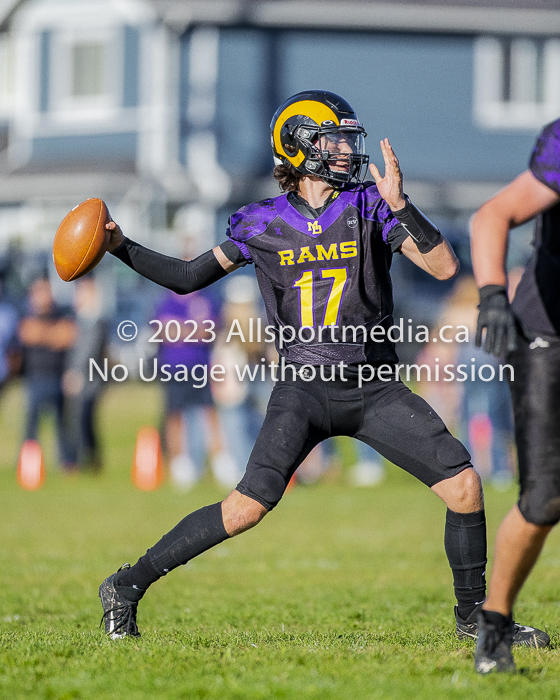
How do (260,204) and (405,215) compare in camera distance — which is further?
(260,204)

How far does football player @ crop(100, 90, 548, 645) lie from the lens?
13.9ft

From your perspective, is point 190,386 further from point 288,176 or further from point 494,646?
point 494,646

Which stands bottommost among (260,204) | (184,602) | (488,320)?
(184,602)

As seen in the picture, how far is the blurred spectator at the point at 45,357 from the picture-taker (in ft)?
39.1

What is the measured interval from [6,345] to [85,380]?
1077 mm

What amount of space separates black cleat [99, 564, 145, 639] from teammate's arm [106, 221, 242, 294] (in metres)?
1.34

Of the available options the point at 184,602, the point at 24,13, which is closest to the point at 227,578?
the point at 184,602

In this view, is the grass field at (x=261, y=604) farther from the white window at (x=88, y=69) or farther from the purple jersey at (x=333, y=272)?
the white window at (x=88, y=69)

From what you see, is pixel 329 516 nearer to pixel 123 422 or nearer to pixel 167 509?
pixel 167 509

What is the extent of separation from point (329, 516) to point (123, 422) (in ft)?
27.0

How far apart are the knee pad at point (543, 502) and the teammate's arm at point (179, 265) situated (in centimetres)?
172

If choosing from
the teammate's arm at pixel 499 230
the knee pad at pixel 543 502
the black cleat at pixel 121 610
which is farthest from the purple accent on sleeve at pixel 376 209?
the black cleat at pixel 121 610

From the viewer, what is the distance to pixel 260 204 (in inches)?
178

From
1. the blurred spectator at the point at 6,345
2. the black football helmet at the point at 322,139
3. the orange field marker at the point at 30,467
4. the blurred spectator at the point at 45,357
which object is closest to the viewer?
the black football helmet at the point at 322,139
